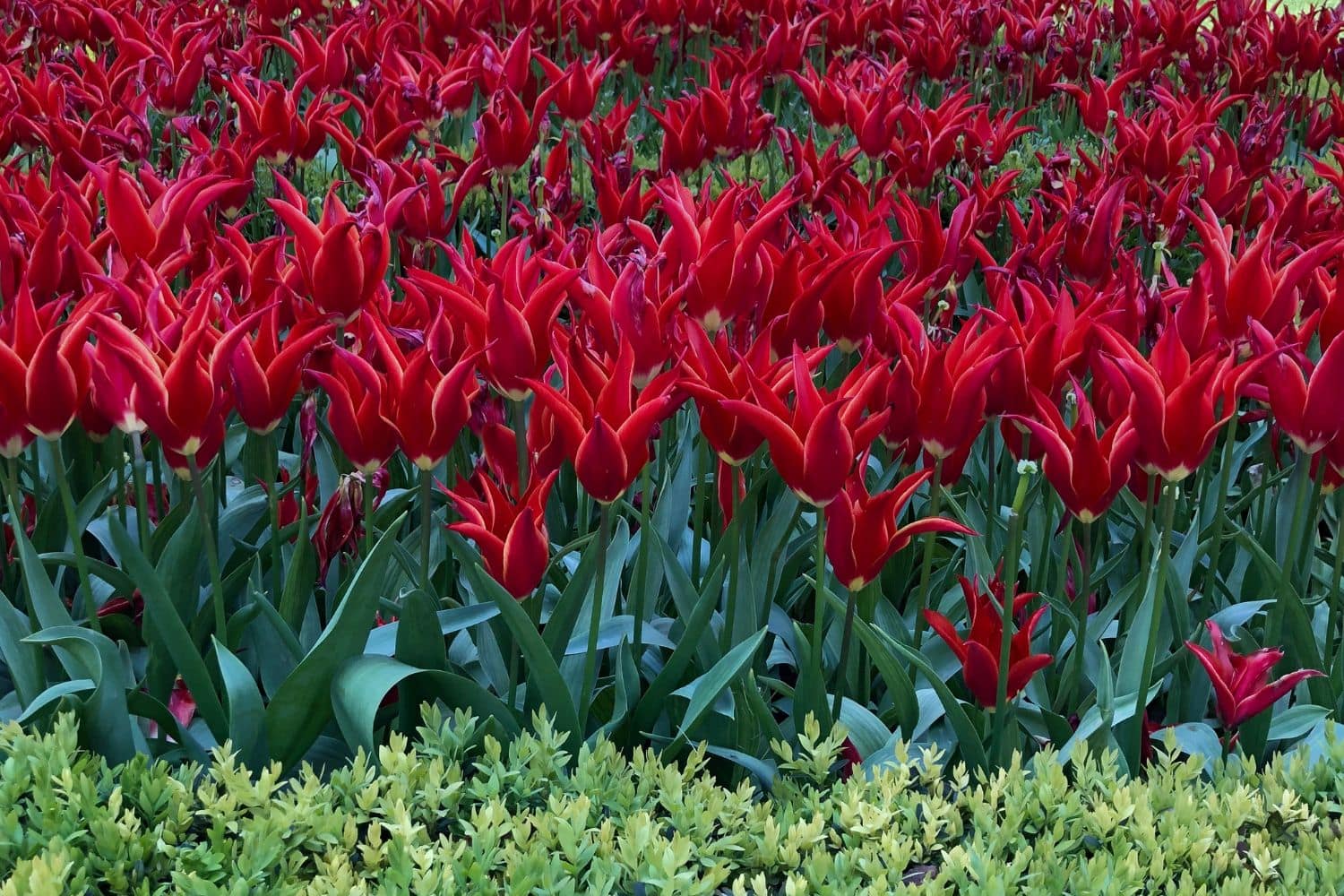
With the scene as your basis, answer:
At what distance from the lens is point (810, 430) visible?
2225 mm

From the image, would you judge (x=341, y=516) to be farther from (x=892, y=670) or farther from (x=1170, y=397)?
(x=1170, y=397)

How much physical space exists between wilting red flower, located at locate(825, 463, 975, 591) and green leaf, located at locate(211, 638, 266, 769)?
3.52 ft

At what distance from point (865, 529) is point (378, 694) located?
2.90ft

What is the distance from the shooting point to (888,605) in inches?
123

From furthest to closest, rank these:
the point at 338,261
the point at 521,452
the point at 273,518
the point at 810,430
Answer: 1. the point at 273,518
2. the point at 521,452
3. the point at 338,261
4. the point at 810,430

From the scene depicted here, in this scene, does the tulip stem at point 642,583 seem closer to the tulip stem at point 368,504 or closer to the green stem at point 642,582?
the green stem at point 642,582

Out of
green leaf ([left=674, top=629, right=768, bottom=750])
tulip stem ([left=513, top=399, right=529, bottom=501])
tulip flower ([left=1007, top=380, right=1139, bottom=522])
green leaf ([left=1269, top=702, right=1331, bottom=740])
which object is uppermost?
tulip flower ([left=1007, top=380, right=1139, bottom=522])

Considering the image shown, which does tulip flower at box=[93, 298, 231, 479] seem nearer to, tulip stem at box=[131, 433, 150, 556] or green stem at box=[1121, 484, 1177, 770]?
tulip stem at box=[131, 433, 150, 556]

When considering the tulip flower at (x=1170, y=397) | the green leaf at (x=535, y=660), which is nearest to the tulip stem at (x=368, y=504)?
the green leaf at (x=535, y=660)

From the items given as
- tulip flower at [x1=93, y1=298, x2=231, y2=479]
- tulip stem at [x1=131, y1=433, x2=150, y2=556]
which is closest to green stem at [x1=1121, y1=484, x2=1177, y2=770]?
tulip flower at [x1=93, y1=298, x2=231, y2=479]

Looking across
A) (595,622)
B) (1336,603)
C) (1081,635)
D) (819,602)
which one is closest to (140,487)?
(595,622)

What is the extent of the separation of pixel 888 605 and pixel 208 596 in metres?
1.50

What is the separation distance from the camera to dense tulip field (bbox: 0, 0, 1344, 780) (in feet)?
7.79

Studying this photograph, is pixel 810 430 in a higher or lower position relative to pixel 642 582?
higher
